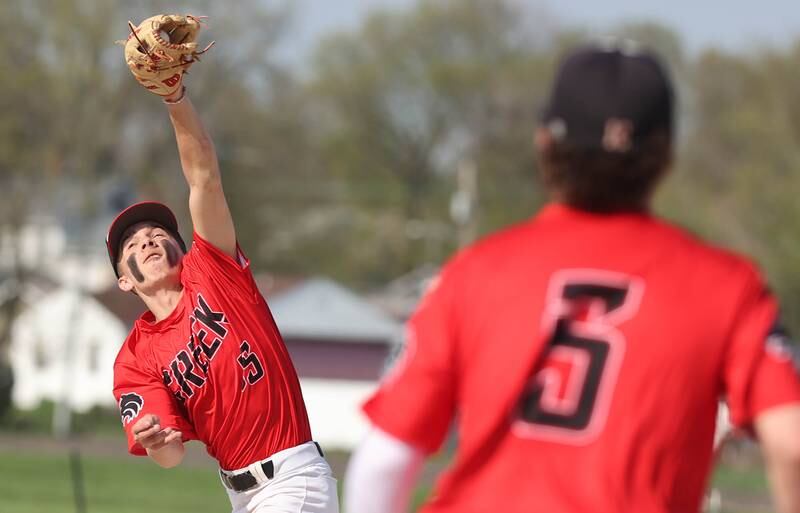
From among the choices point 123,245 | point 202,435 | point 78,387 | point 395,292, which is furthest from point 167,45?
point 395,292

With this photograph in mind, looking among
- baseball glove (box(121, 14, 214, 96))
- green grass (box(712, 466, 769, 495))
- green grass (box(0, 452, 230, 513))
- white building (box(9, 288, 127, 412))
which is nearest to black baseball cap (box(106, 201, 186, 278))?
baseball glove (box(121, 14, 214, 96))

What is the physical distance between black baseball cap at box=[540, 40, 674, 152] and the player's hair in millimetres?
19

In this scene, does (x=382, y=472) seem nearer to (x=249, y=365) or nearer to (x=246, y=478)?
(x=249, y=365)

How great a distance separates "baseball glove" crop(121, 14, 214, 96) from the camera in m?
5.81

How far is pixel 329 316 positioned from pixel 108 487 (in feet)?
67.1

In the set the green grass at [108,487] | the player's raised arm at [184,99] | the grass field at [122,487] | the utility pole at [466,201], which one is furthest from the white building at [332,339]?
the player's raised arm at [184,99]

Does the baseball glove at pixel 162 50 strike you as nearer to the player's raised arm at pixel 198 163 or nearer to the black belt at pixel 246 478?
the player's raised arm at pixel 198 163

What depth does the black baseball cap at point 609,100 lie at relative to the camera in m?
3.13

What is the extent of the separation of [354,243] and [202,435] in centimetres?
6268

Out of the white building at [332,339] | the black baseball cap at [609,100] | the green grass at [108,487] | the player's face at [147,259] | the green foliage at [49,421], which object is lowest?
the green foliage at [49,421]

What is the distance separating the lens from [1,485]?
2534 centimetres

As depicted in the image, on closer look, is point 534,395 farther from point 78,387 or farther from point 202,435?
point 78,387

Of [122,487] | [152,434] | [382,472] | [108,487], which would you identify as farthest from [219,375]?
[122,487]

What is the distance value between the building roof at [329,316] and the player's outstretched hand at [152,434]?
1633 inches
